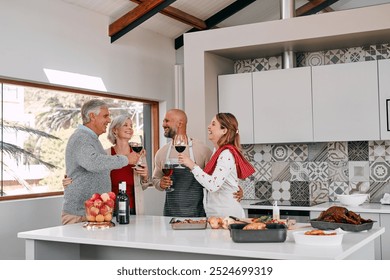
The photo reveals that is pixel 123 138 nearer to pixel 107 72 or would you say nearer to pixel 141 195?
pixel 141 195

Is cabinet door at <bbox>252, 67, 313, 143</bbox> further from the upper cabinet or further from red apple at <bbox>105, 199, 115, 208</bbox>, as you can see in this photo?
red apple at <bbox>105, 199, 115, 208</bbox>

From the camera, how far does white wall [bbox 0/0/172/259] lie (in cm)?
500

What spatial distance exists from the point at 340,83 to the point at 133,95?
2698 millimetres

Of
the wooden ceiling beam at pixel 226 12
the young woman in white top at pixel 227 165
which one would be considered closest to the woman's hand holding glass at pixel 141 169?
the young woman in white top at pixel 227 165

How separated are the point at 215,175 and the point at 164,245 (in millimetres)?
791

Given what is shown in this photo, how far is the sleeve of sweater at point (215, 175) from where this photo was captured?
10.7ft

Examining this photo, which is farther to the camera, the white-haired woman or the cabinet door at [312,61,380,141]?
the cabinet door at [312,61,380,141]

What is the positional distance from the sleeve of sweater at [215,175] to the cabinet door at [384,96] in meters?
2.22

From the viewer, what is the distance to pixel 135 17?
6.18 m

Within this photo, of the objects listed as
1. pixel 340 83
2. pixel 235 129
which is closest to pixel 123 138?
pixel 235 129

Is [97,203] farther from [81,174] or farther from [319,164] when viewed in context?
[319,164]

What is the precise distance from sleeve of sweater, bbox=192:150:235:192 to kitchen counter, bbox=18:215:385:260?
326 millimetres

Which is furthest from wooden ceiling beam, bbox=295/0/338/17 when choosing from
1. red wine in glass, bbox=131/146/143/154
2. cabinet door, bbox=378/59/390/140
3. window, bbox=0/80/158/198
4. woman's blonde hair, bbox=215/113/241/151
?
red wine in glass, bbox=131/146/143/154

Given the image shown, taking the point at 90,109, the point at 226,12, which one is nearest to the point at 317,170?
the point at 226,12
